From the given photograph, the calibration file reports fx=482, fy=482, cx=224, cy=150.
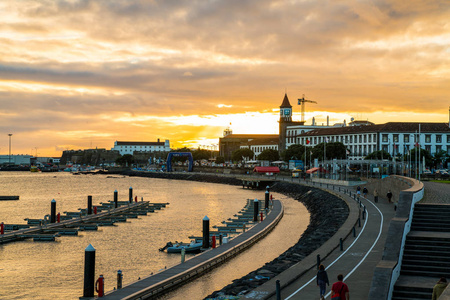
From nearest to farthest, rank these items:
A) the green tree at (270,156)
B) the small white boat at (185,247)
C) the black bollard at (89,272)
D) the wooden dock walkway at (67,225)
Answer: the black bollard at (89,272) → the small white boat at (185,247) → the wooden dock walkway at (67,225) → the green tree at (270,156)

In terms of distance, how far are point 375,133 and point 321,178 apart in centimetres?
4186

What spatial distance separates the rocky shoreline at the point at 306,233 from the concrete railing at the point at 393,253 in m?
6.87

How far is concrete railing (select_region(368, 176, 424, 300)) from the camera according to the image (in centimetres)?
1795

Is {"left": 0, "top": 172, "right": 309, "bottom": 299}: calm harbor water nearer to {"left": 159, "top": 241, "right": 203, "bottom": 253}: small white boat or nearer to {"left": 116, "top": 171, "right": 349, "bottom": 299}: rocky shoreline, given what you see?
{"left": 159, "top": 241, "right": 203, "bottom": 253}: small white boat

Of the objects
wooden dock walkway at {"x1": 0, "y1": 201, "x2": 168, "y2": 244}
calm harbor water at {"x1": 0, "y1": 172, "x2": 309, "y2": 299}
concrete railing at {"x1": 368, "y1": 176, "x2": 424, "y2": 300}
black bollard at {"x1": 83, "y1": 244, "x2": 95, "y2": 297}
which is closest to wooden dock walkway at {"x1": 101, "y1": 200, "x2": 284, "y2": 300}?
calm harbor water at {"x1": 0, "y1": 172, "x2": 309, "y2": 299}

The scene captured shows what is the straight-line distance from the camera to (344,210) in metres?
51.2

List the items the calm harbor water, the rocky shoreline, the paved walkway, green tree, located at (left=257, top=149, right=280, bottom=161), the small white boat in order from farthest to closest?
1. green tree, located at (left=257, top=149, right=280, bottom=161)
2. the small white boat
3. the calm harbor water
4. the rocky shoreline
5. the paved walkway

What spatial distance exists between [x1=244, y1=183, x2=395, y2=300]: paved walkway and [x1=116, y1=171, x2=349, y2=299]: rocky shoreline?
6.71 ft

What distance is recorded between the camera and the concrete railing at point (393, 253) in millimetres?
17953

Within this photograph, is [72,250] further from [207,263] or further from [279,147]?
[279,147]

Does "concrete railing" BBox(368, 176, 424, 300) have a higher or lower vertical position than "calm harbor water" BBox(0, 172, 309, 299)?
higher

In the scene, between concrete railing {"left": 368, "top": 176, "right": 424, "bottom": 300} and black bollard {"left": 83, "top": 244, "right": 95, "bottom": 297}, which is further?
black bollard {"left": 83, "top": 244, "right": 95, "bottom": 297}

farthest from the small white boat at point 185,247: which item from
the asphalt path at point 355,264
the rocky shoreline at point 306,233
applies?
the asphalt path at point 355,264

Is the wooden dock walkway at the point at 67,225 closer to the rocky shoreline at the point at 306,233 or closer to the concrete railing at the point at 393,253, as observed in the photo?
the rocky shoreline at the point at 306,233
